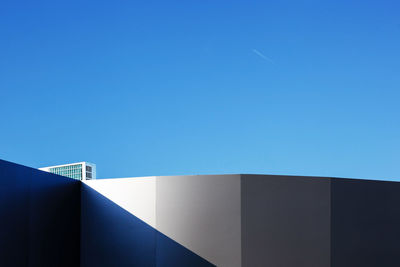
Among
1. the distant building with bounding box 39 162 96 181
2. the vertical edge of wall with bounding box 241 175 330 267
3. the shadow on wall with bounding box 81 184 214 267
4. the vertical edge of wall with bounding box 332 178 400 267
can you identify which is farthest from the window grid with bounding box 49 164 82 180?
the vertical edge of wall with bounding box 332 178 400 267

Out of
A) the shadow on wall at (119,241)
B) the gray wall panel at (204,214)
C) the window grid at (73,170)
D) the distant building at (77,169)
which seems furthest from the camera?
the window grid at (73,170)

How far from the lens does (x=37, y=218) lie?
4.56 m

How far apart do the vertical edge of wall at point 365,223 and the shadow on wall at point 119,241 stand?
209 centimetres

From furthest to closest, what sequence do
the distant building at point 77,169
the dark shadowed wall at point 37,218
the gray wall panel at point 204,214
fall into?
the distant building at point 77,169 → the gray wall panel at point 204,214 → the dark shadowed wall at point 37,218

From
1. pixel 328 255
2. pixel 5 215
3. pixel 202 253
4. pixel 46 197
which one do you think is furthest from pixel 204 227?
pixel 5 215

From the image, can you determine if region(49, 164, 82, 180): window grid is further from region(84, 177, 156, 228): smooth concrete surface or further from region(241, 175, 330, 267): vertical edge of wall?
region(241, 175, 330, 267): vertical edge of wall

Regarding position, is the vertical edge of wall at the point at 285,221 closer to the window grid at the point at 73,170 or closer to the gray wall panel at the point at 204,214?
the gray wall panel at the point at 204,214

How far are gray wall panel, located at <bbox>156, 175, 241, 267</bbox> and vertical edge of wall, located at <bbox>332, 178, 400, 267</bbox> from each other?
5.17ft

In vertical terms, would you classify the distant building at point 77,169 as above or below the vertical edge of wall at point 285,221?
above

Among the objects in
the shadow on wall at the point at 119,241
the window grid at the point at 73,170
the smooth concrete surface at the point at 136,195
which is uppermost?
the window grid at the point at 73,170

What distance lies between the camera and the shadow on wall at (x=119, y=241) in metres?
5.21

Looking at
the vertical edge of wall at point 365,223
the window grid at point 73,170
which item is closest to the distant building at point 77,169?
the window grid at point 73,170

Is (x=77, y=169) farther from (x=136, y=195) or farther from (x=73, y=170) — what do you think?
(x=136, y=195)

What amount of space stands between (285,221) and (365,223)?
4.51 ft
